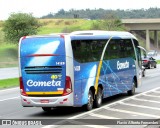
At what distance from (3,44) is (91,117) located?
223ft

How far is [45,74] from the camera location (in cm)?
1562

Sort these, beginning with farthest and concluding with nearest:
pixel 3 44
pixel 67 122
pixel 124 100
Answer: pixel 3 44 → pixel 124 100 → pixel 67 122

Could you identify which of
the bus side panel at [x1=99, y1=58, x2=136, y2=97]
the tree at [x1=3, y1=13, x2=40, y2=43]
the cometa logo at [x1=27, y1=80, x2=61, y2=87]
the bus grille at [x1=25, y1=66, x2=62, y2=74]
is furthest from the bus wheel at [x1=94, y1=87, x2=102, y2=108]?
the tree at [x1=3, y1=13, x2=40, y2=43]

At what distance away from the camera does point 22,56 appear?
1596 centimetres

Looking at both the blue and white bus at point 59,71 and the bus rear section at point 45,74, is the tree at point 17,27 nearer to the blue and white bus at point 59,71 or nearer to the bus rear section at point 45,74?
the blue and white bus at point 59,71

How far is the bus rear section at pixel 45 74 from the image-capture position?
50.6 ft

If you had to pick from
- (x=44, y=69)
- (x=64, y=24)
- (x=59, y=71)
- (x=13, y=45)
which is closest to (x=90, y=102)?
(x=59, y=71)

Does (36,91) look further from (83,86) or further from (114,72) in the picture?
(114,72)

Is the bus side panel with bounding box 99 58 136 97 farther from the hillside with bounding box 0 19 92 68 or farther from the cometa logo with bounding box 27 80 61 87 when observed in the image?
the hillside with bounding box 0 19 92 68

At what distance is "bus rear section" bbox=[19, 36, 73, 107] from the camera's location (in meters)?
15.4

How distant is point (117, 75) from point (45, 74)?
5.68 metres

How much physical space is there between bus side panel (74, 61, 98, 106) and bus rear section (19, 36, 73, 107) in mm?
484

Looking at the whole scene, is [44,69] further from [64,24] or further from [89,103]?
[64,24]

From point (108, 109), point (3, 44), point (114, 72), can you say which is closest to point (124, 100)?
point (114, 72)
